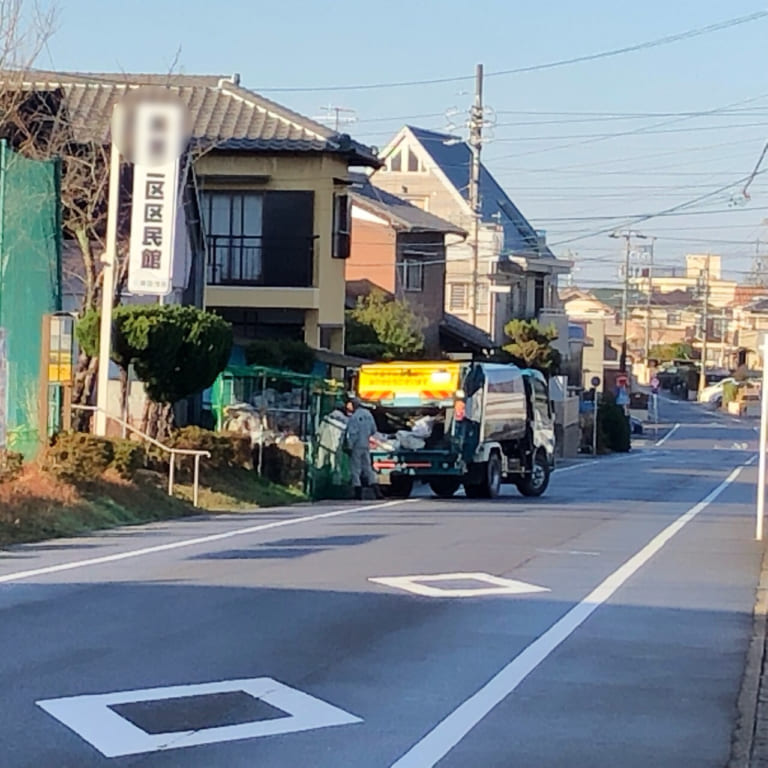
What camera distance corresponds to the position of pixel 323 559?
16531 mm

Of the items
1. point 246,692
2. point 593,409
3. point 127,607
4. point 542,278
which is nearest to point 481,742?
point 246,692

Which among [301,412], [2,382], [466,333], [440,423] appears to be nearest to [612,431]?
[466,333]

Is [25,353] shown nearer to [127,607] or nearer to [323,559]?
[323,559]

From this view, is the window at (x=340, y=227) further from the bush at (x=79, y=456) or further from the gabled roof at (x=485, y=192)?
the gabled roof at (x=485, y=192)

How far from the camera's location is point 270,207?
40.3 metres

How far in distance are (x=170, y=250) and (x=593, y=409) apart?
1818 inches

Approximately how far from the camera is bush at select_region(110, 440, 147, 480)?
2203 centimetres

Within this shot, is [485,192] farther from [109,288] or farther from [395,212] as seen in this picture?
[109,288]

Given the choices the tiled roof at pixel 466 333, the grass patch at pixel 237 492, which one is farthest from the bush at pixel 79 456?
the tiled roof at pixel 466 333

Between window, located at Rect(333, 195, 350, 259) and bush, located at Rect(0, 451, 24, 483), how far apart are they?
20555 mm

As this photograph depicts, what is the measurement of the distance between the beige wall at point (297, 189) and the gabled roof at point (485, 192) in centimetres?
3440

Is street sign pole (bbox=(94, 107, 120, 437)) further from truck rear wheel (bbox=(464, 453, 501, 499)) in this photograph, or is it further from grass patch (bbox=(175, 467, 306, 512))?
truck rear wheel (bbox=(464, 453, 501, 499))

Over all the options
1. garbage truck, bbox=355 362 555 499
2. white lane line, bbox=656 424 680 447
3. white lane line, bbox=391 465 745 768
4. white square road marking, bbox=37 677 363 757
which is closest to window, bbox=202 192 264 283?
garbage truck, bbox=355 362 555 499

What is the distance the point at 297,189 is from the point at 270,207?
0.85 metres
